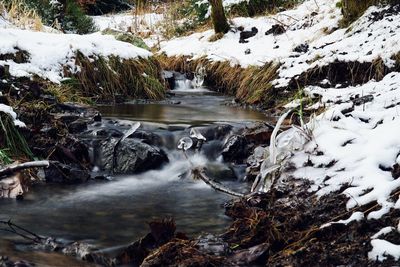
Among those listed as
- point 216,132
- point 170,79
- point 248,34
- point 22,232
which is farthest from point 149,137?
point 248,34

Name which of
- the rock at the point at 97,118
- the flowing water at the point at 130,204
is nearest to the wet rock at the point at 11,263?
the flowing water at the point at 130,204

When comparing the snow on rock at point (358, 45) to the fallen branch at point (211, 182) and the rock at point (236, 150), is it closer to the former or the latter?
the rock at point (236, 150)

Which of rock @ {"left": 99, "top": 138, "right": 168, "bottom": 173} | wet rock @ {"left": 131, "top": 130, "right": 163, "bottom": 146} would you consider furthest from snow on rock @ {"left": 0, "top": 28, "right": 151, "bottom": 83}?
rock @ {"left": 99, "top": 138, "right": 168, "bottom": 173}

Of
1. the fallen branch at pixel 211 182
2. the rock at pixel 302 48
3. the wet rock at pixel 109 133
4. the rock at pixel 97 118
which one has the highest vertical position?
the rock at pixel 302 48

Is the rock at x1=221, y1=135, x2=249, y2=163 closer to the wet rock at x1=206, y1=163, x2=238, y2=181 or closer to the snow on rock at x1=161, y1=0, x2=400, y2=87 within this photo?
the wet rock at x1=206, y1=163, x2=238, y2=181

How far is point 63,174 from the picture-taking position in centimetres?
401

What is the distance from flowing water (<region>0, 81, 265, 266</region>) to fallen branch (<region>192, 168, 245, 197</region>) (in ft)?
0.14

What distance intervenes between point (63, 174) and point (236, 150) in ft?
4.95

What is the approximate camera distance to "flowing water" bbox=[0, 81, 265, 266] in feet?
9.64

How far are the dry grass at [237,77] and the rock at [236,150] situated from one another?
7.70 feet

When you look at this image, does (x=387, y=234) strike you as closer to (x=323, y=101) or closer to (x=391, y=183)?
(x=391, y=183)

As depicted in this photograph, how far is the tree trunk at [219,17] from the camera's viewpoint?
1023 centimetres

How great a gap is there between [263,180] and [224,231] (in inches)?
24.1

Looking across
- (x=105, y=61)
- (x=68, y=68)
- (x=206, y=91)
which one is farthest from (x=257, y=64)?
(x=68, y=68)
